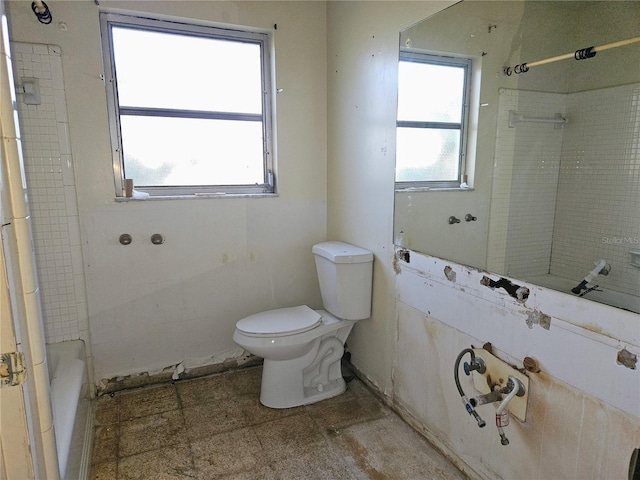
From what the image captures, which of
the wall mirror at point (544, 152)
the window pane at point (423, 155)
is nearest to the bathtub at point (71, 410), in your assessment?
the wall mirror at point (544, 152)

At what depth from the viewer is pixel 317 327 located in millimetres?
2068

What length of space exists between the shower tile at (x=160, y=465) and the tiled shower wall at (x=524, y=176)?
1.55m

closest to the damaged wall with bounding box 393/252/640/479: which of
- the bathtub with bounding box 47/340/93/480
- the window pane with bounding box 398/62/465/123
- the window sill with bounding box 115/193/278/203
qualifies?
the window pane with bounding box 398/62/465/123

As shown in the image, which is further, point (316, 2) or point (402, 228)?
Result: point (316, 2)

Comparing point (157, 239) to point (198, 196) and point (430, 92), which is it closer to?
point (198, 196)

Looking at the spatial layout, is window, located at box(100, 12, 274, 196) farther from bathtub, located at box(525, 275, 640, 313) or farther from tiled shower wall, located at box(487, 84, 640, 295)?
bathtub, located at box(525, 275, 640, 313)

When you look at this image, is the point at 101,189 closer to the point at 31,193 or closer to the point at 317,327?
the point at 31,193

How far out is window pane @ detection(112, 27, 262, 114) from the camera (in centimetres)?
206

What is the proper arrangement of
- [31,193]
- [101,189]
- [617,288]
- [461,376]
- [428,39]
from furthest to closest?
[101,189] < [31,193] < [428,39] < [461,376] < [617,288]

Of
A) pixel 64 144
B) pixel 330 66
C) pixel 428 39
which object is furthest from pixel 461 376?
pixel 64 144

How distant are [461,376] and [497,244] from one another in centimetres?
56

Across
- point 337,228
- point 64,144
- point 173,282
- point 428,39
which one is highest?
point 428,39

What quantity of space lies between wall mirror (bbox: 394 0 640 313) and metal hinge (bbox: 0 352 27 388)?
1.41 meters

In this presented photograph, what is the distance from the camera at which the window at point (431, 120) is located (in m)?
1.79
